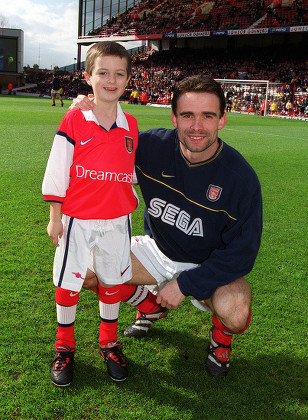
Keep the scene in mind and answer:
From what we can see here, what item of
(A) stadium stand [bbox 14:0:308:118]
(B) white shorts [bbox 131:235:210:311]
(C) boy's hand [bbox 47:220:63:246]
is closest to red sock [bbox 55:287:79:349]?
(C) boy's hand [bbox 47:220:63:246]

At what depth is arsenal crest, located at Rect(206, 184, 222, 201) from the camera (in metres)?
2.20

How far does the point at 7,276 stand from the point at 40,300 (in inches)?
17.5

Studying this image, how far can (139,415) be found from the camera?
1.87m

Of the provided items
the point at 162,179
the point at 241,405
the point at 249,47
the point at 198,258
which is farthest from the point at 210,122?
the point at 249,47

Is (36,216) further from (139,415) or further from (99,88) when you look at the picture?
(139,415)

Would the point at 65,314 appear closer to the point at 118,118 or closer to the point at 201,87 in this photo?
the point at 118,118

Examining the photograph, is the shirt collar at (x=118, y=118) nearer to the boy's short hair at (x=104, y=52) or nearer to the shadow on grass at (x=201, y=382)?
the boy's short hair at (x=104, y=52)

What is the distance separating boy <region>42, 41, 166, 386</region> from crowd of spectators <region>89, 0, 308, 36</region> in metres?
34.6

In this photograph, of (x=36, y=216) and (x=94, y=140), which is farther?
(x=36, y=216)

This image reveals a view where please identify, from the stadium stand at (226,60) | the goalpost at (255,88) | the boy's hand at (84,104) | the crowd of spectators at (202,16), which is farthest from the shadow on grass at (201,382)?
the crowd of spectators at (202,16)

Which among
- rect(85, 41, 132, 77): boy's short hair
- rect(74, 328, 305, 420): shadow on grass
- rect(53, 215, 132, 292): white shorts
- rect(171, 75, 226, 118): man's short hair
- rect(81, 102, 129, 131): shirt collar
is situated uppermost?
rect(85, 41, 132, 77): boy's short hair

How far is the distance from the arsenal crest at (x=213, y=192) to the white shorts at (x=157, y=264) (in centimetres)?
49

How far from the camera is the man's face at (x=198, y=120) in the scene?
219cm

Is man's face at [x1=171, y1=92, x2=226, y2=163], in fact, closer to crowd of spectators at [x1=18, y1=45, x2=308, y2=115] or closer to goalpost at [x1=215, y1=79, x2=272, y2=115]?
crowd of spectators at [x1=18, y1=45, x2=308, y2=115]
